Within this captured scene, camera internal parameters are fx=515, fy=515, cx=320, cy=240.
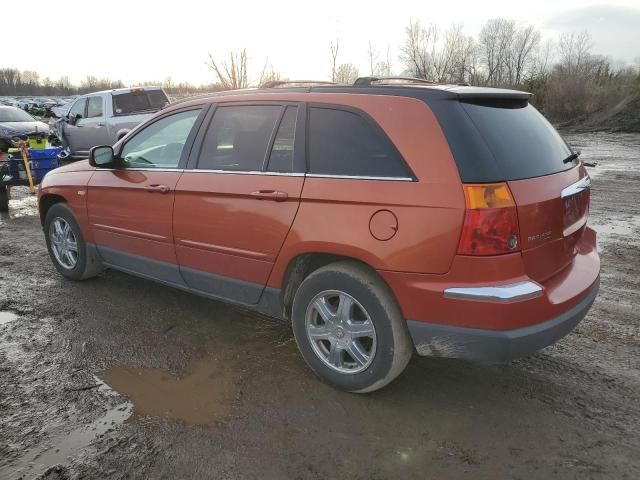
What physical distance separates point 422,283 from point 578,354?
161 centimetres

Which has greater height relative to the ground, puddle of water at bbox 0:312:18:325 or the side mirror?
the side mirror

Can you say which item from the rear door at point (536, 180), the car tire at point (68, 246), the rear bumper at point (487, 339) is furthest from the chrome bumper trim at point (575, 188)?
the car tire at point (68, 246)

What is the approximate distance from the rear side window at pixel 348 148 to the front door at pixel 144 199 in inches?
47.5

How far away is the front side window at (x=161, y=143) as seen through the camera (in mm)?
3955

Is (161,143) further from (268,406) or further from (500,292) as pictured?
(500,292)

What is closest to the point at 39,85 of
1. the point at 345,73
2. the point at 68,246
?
the point at 345,73

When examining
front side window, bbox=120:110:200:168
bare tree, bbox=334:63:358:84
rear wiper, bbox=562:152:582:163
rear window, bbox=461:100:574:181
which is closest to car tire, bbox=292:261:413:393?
rear window, bbox=461:100:574:181

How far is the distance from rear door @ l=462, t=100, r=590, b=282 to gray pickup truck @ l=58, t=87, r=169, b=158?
11342mm

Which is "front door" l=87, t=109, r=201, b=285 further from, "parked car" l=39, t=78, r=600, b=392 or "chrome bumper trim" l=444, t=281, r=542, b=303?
"chrome bumper trim" l=444, t=281, r=542, b=303

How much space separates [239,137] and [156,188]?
2.71ft

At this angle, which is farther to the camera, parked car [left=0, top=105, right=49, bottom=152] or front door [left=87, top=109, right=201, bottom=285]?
parked car [left=0, top=105, right=49, bottom=152]

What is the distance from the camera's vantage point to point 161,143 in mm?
4211

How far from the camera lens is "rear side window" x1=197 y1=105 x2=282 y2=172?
3.41m

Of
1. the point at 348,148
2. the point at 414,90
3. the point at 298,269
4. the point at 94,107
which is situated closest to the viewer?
the point at 414,90
